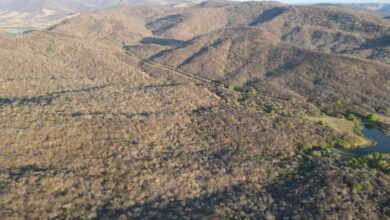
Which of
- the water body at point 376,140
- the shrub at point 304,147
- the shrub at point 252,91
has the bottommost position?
the water body at point 376,140

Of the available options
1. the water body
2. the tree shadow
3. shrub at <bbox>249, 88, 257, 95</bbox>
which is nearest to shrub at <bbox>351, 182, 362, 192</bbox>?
the water body

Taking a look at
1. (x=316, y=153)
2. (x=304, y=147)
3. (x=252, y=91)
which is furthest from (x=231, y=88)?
(x=316, y=153)

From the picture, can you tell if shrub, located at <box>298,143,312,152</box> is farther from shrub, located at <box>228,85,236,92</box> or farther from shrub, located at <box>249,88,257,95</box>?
shrub, located at <box>228,85,236,92</box>

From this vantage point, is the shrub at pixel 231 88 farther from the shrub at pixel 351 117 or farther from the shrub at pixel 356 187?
the shrub at pixel 356 187

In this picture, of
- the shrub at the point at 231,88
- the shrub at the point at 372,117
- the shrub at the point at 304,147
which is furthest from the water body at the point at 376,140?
the shrub at the point at 231,88

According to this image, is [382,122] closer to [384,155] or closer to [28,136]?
[384,155]

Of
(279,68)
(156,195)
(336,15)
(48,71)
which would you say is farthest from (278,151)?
(336,15)

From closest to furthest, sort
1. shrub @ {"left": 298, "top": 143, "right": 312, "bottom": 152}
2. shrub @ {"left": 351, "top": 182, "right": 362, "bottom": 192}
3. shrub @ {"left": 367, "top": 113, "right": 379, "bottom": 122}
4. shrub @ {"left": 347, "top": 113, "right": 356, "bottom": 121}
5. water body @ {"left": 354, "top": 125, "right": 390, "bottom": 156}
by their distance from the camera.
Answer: shrub @ {"left": 351, "top": 182, "right": 362, "bottom": 192}, shrub @ {"left": 298, "top": 143, "right": 312, "bottom": 152}, water body @ {"left": 354, "top": 125, "right": 390, "bottom": 156}, shrub @ {"left": 367, "top": 113, "right": 379, "bottom": 122}, shrub @ {"left": 347, "top": 113, "right": 356, "bottom": 121}
